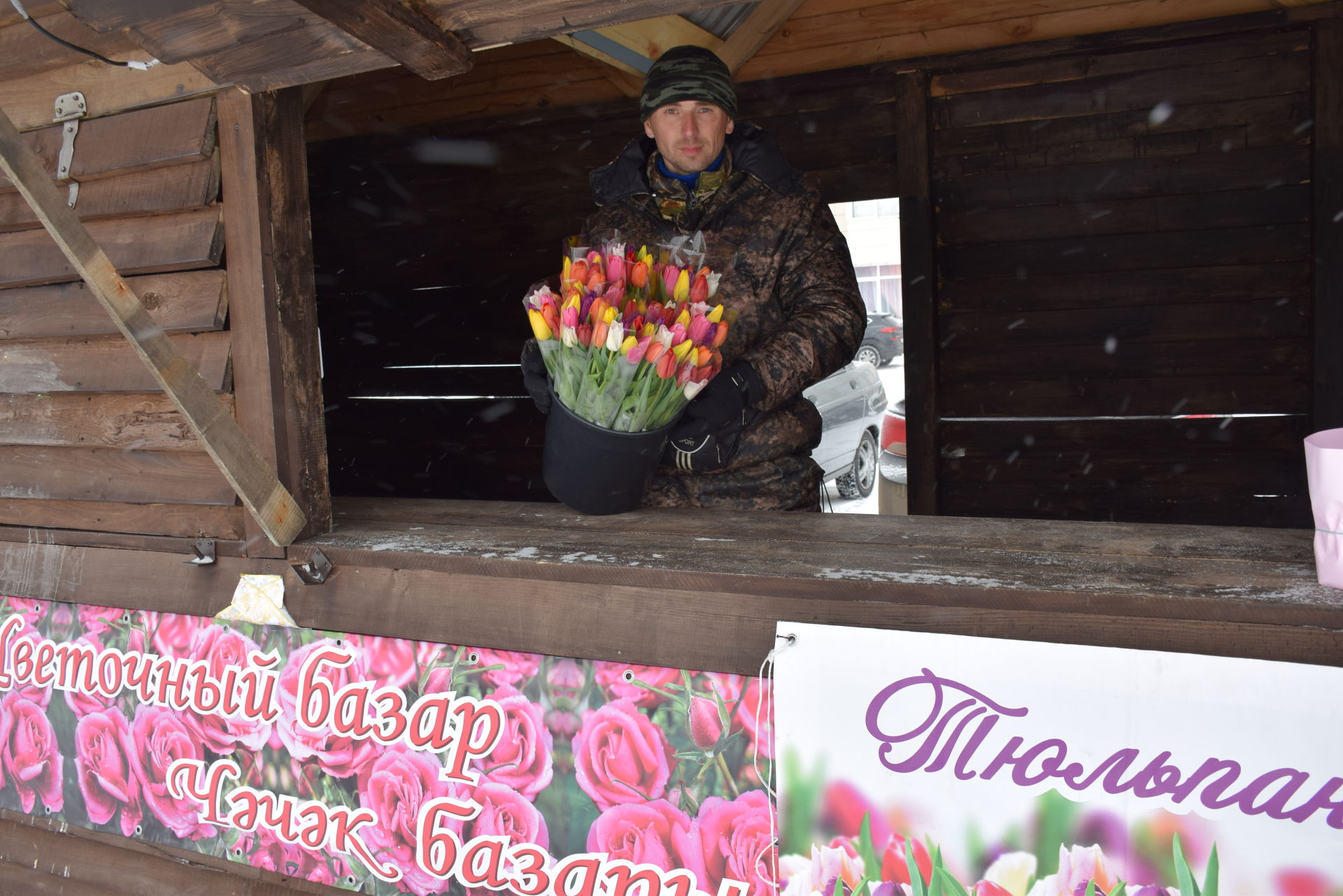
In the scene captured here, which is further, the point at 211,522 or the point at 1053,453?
the point at 1053,453

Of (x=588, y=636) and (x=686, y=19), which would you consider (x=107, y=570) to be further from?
(x=686, y=19)

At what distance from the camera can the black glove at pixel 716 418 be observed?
6.69 ft

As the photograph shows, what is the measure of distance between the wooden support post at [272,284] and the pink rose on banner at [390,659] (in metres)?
0.32

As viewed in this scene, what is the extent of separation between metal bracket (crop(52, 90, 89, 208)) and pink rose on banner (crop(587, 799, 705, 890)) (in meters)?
1.74

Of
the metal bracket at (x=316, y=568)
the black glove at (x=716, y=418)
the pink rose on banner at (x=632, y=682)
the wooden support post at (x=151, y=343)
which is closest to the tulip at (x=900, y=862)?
the pink rose on banner at (x=632, y=682)

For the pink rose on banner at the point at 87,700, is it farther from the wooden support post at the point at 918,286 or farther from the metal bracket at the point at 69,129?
the wooden support post at the point at 918,286

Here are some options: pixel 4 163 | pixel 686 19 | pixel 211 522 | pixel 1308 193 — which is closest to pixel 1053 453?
pixel 1308 193

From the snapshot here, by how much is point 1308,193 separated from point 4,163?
3959 mm

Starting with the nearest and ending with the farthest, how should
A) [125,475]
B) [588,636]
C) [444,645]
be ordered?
[588,636], [444,645], [125,475]

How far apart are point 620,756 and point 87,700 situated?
1329 millimetres

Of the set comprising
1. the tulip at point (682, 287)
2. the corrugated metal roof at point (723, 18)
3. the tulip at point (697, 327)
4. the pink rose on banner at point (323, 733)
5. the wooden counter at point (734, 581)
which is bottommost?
the pink rose on banner at point (323, 733)

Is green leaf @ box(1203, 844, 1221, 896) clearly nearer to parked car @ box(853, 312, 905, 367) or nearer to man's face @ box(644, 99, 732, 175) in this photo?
man's face @ box(644, 99, 732, 175)

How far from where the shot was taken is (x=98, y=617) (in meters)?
2.21

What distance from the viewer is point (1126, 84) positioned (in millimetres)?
3666
